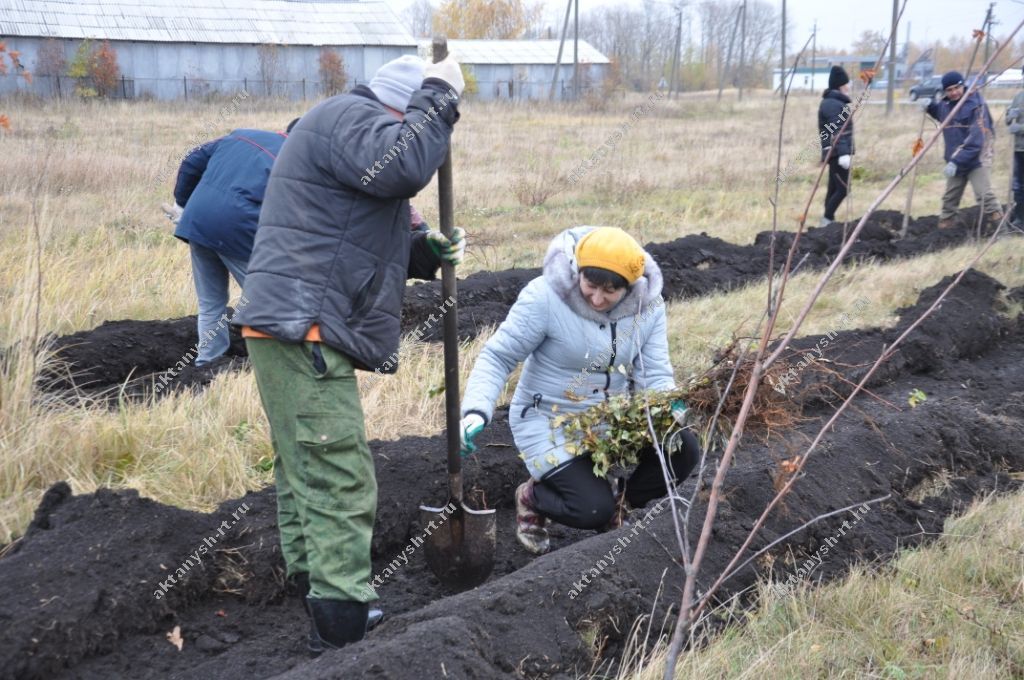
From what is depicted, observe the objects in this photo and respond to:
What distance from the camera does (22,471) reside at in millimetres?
4395

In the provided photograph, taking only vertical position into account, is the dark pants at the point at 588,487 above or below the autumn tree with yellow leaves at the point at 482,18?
below

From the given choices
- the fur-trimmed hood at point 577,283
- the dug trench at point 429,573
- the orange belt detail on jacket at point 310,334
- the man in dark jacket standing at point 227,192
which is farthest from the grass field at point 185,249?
the orange belt detail on jacket at point 310,334

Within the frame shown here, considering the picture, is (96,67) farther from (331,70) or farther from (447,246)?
(447,246)

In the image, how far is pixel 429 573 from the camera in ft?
14.6

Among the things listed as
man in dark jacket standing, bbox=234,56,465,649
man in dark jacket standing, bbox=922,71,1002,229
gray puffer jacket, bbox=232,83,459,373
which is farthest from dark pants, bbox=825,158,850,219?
gray puffer jacket, bbox=232,83,459,373

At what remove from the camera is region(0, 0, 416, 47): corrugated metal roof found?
37219 millimetres

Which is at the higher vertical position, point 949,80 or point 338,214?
point 949,80

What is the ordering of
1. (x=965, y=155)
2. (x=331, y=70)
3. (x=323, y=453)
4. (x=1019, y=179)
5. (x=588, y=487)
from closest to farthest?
(x=323, y=453), (x=588, y=487), (x=965, y=155), (x=1019, y=179), (x=331, y=70)

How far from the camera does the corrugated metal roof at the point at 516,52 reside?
173 feet

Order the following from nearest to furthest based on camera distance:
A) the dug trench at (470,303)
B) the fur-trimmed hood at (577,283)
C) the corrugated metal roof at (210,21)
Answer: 1. the fur-trimmed hood at (577,283)
2. the dug trench at (470,303)
3. the corrugated metal roof at (210,21)

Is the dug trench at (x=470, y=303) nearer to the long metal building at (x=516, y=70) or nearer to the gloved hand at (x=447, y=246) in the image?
the gloved hand at (x=447, y=246)

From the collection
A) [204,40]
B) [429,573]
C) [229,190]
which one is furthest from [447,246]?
A: [204,40]

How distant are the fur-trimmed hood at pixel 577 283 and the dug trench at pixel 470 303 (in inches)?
20.2

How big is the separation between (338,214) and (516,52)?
179 feet
